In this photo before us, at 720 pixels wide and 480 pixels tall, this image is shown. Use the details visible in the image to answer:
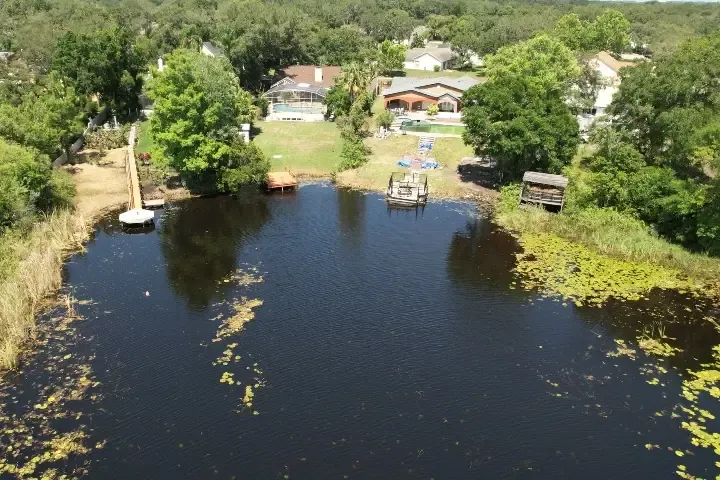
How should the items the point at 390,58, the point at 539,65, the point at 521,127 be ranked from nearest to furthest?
the point at 521,127, the point at 539,65, the point at 390,58

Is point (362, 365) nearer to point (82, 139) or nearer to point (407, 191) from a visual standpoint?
point (407, 191)

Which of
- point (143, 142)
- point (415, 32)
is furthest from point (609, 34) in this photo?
point (143, 142)

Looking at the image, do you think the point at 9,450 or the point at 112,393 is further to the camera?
the point at 112,393

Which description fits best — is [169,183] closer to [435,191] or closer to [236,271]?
[236,271]

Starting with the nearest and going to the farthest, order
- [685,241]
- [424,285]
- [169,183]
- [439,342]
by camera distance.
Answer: [439,342] < [424,285] < [685,241] < [169,183]

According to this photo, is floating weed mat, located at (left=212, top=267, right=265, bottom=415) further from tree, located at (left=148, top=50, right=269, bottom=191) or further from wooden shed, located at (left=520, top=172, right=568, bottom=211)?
wooden shed, located at (left=520, top=172, right=568, bottom=211)

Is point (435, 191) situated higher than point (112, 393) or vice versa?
point (435, 191)

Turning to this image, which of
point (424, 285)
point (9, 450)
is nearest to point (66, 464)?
point (9, 450)
